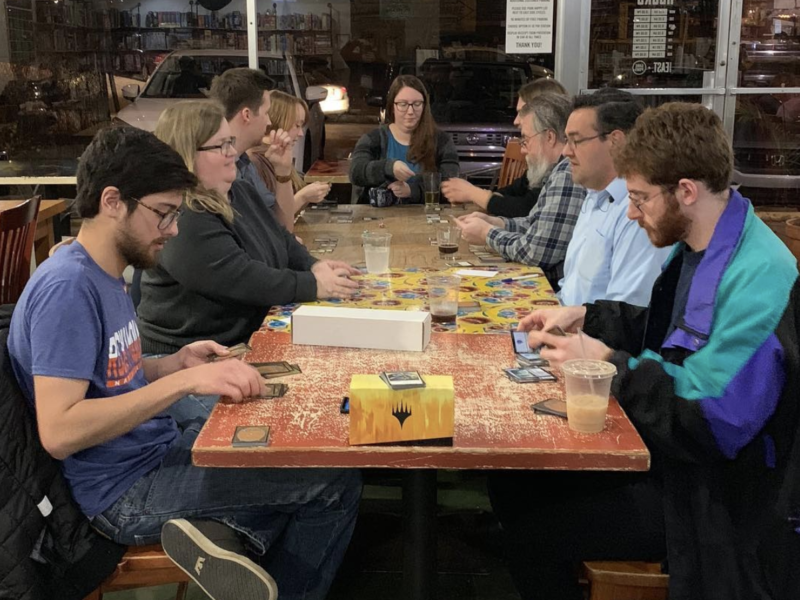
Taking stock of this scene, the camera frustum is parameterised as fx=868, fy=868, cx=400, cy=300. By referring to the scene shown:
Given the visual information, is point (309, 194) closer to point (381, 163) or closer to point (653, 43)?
point (381, 163)

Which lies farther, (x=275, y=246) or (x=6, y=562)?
(x=275, y=246)

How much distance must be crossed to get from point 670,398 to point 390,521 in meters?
1.54

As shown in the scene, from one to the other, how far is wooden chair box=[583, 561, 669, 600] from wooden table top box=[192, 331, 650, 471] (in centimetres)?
34

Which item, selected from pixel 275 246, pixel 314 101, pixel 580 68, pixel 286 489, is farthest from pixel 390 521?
pixel 314 101

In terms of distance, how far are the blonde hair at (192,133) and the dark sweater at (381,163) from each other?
2.21m

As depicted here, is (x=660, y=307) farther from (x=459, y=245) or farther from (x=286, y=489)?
(x=459, y=245)

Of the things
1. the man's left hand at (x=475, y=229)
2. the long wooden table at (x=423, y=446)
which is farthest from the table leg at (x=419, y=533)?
the man's left hand at (x=475, y=229)

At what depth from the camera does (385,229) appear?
12.6 ft

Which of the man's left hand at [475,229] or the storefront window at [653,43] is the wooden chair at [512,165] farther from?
the man's left hand at [475,229]

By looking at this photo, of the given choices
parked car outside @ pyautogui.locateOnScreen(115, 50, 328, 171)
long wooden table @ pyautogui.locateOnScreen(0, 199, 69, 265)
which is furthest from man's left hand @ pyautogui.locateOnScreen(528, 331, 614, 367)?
parked car outside @ pyautogui.locateOnScreen(115, 50, 328, 171)

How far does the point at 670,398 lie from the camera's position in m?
1.64

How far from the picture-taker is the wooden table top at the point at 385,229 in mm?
3236

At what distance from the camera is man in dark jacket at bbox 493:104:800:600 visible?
157cm

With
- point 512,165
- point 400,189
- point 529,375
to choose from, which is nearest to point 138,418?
point 529,375
